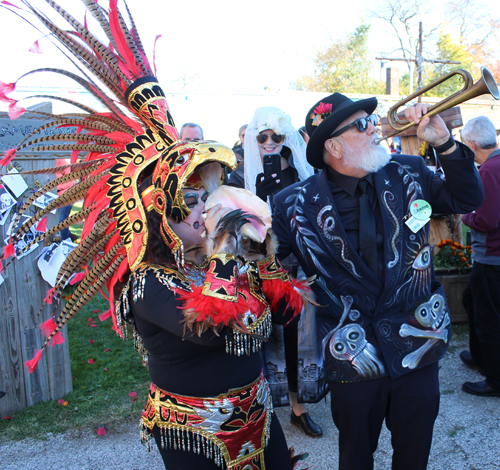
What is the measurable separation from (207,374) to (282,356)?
5.32 feet

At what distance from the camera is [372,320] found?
2.16 metres

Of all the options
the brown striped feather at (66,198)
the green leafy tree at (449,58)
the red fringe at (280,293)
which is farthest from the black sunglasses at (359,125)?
the green leafy tree at (449,58)

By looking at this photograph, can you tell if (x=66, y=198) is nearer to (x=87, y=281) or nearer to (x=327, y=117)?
(x=87, y=281)

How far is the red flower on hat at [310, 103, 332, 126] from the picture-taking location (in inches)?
91.4

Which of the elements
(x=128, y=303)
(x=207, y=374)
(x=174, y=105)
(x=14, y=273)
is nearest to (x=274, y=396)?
(x=207, y=374)

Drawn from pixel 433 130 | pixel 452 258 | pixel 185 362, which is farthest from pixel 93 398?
pixel 452 258

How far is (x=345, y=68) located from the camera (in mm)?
35656

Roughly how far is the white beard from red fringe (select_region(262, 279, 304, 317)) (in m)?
0.79

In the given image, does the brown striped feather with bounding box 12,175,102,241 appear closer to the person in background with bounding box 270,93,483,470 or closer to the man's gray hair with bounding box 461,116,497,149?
the person in background with bounding box 270,93,483,470

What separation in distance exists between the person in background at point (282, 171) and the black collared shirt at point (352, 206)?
92cm

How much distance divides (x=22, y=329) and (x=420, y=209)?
3192mm

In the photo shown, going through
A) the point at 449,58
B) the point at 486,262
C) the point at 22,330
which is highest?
the point at 449,58

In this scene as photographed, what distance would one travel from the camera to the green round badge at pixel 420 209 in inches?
85.1

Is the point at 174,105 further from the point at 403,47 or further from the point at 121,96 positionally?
the point at 403,47
